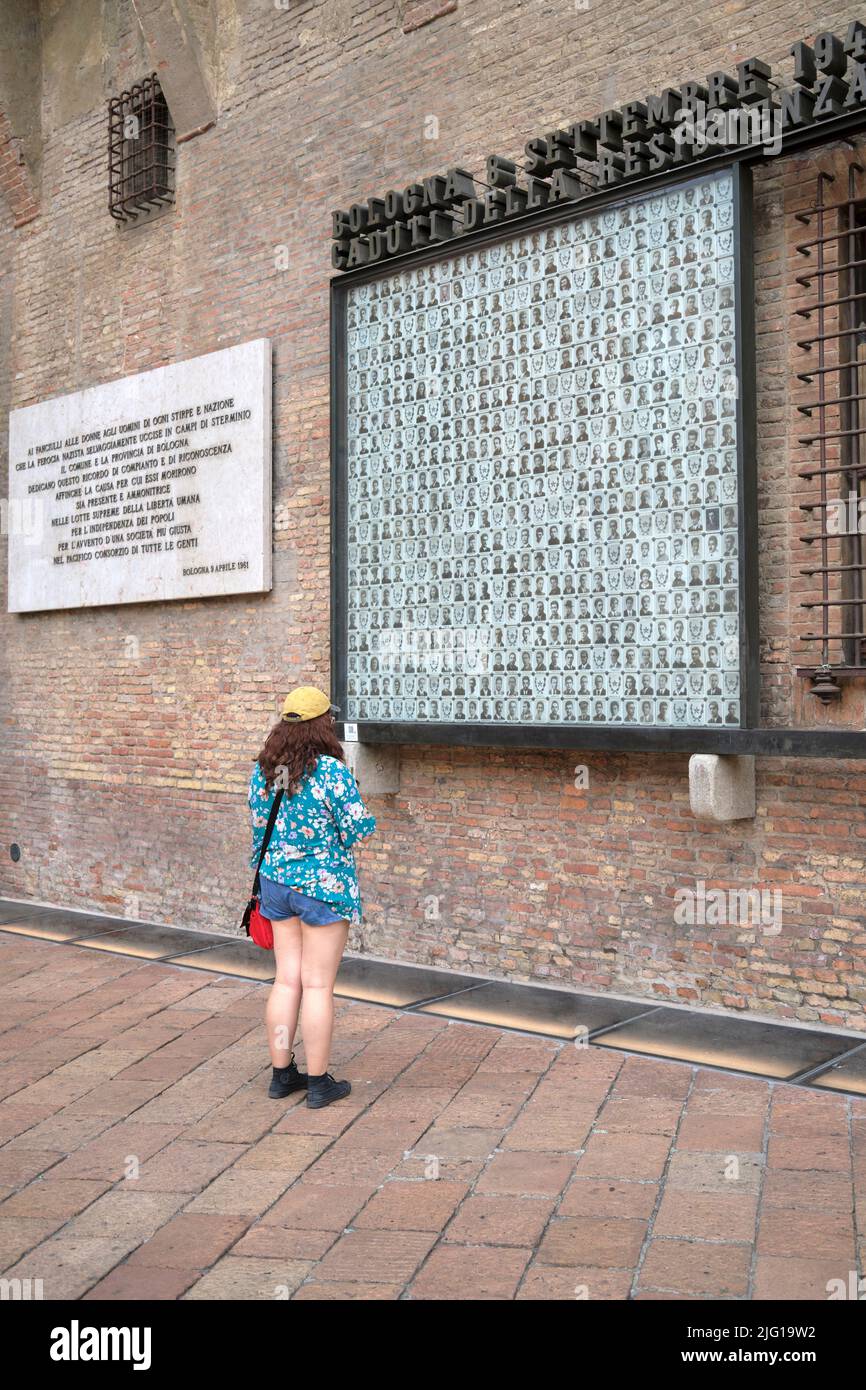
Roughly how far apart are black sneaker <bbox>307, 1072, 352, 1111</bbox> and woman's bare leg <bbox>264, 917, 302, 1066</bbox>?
0.18 m

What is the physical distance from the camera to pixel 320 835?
17.2ft

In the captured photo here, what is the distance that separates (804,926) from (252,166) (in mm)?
6382

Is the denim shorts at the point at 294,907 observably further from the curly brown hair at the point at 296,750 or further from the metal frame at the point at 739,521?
the metal frame at the point at 739,521

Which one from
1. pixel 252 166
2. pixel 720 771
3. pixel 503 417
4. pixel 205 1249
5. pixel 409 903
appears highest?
pixel 252 166

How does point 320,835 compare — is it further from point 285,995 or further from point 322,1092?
point 322,1092

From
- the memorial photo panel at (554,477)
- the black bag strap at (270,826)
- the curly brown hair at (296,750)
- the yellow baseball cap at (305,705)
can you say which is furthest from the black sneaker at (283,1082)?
the memorial photo panel at (554,477)

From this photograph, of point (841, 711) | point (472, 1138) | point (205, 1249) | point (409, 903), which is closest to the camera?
point (205, 1249)

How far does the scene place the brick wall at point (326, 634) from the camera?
20.8ft

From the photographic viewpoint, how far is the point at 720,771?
20.4 feet

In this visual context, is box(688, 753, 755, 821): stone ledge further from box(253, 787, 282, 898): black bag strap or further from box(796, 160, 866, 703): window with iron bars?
box(253, 787, 282, 898): black bag strap

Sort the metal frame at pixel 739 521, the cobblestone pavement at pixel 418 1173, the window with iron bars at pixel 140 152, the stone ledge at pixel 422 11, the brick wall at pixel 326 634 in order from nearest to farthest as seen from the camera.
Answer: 1. the cobblestone pavement at pixel 418 1173
2. the metal frame at pixel 739 521
3. the brick wall at pixel 326 634
4. the stone ledge at pixel 422 11
5. the window with iron bars at pixel 140 152

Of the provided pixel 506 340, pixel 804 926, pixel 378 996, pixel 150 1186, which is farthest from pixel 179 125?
pixel 150 1186

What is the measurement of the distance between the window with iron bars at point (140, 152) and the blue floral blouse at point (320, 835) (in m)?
6.35

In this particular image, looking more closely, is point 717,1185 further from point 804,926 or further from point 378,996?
point 378,996
